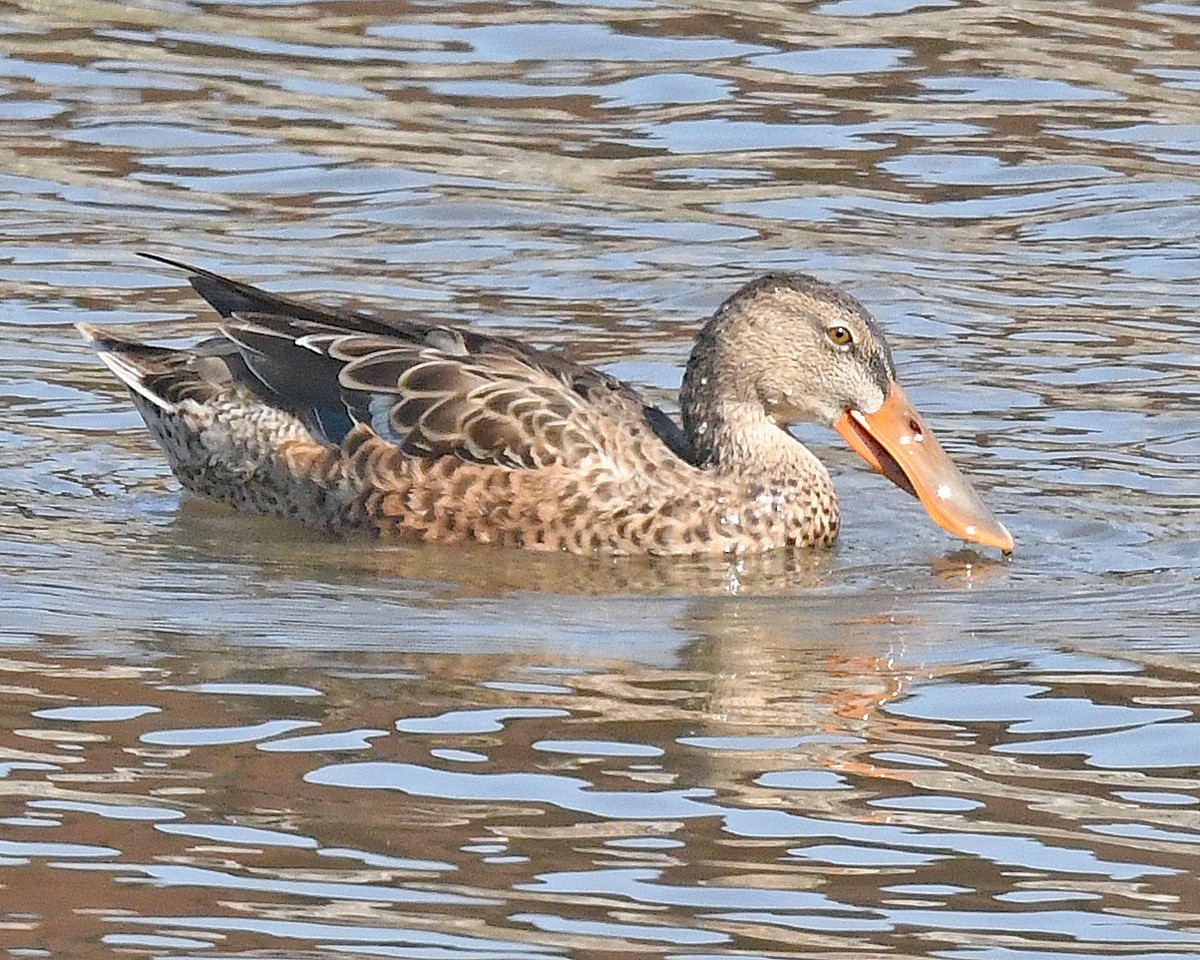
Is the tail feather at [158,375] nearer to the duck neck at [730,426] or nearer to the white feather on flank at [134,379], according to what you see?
the white feather on flank at [134,379]

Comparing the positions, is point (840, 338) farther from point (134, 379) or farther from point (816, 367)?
point (134, 379)

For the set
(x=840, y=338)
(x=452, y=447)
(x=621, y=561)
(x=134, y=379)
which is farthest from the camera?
A: (x=134, y=379)

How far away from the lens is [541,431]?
9.09 meters

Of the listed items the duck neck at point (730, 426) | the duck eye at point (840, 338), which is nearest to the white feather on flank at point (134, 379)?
the duck neck at point (730, 426)

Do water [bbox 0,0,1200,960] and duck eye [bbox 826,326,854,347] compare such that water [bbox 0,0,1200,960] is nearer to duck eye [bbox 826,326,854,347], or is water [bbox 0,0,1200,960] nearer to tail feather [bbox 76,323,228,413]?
tail feather [bbox 76,323,228,413]

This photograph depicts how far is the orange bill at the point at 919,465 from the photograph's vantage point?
353 inches

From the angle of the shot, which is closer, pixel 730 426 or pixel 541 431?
pixel 541 431

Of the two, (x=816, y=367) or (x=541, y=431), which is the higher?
(x=816, y=367)

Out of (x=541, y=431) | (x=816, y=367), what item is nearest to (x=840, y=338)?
(x=816, y=367)

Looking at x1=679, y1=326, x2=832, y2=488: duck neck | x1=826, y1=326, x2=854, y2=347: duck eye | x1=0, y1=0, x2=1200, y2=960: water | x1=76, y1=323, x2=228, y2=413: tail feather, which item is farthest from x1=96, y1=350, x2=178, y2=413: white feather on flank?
x1=826, y1=326, x2=854, y2=347: duck eye

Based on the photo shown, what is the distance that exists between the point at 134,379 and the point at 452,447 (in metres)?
1.24

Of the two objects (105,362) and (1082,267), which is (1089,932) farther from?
(1082,267)

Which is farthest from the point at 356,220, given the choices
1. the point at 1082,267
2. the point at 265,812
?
the point at 265,812

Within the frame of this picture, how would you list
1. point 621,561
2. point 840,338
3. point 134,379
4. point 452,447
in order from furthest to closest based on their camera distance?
point 134,379
point 840,338
point 452,447
point 621,561
